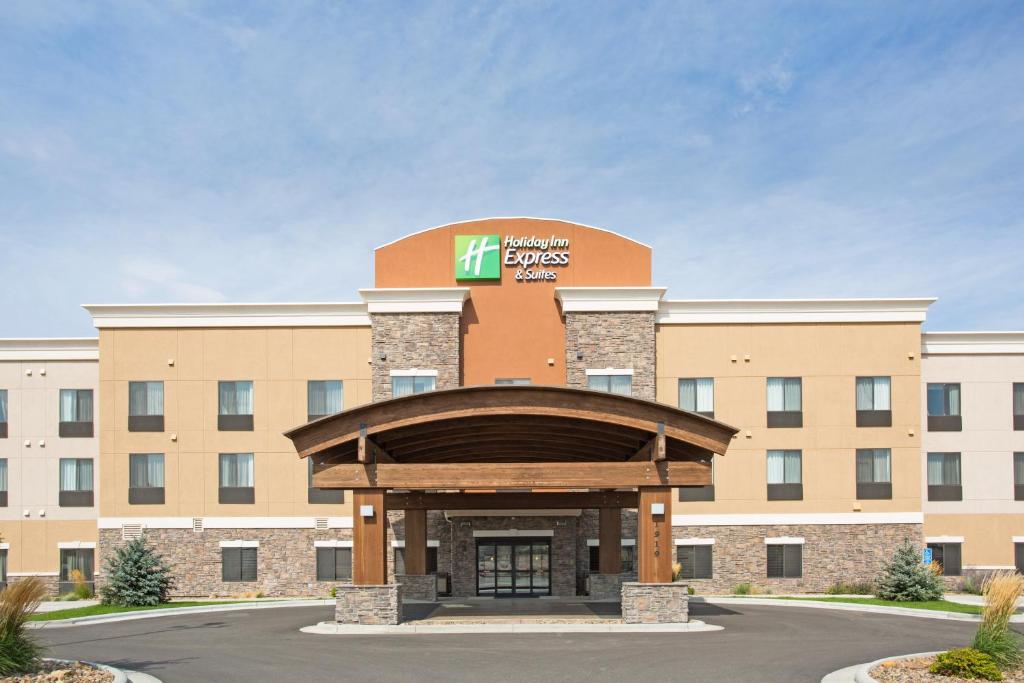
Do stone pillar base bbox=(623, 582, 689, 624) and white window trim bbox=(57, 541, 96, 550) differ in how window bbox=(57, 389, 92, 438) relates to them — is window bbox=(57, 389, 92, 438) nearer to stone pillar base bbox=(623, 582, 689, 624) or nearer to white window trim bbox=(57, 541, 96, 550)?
white window trim bbox=(57, 541, 96, 550)

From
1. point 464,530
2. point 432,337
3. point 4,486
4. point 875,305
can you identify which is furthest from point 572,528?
point 4,486

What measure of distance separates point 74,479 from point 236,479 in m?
6.91

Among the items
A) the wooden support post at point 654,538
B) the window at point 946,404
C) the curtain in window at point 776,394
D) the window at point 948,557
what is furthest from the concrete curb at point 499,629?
the window at point 946,404

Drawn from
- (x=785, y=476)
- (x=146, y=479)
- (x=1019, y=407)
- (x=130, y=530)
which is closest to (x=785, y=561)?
(x=785, y=476)

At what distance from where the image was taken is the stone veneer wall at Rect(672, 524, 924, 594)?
103ft

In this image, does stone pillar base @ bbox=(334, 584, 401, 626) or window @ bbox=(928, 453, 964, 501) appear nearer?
stone pillar base @ bbox=(334, 584, 401, 626)

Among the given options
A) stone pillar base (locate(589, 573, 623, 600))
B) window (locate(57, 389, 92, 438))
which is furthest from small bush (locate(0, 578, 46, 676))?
window (locate(57, 389, 92, 438))

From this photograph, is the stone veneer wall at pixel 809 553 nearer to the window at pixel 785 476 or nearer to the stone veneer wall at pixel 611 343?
the window at pixel 785 476

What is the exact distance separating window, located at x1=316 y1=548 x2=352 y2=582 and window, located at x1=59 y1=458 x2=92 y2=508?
953cm

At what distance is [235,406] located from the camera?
107ft

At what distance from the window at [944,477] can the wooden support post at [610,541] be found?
1260 centimetres

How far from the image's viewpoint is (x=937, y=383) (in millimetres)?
33656

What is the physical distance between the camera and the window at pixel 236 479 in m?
32.1

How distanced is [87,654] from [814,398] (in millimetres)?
23915
